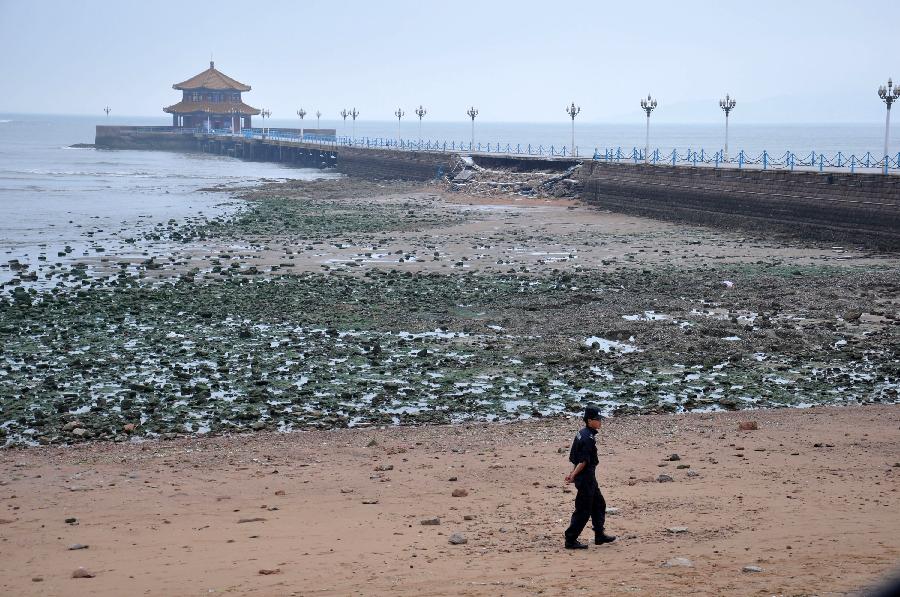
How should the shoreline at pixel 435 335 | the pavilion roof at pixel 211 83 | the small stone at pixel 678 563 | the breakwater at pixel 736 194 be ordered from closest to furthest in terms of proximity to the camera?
the small stone at pixel 678 563
the shoreline at pixel 435 335
the breakwater at pixel 736 194
the pavilion roof at pixel 211 83

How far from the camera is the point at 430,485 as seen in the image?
11617mm

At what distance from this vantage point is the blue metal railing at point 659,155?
41.6 m

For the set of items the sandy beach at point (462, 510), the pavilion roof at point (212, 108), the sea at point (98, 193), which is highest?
the pavilion roof at point (212, 108)

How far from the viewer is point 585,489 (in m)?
9.02

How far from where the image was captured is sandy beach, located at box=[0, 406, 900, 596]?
8.31 m

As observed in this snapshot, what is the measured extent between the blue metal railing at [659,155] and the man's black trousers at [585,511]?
3063 centimetres

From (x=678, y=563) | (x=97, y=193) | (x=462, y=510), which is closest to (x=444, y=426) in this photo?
(x=462, y=510)

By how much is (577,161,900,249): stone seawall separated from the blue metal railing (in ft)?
3.59

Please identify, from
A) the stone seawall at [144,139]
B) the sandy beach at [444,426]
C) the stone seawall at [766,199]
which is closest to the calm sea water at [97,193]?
the stone seawall at [144,139]

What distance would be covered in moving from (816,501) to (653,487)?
167 centimetres

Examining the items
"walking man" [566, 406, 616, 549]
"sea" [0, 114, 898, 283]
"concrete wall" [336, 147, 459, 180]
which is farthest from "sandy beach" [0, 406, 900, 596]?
"concrete wall" [336, 147, 459, 180]

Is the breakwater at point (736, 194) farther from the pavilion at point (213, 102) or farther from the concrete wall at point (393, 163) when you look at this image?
the pavilion at point (213, 102)

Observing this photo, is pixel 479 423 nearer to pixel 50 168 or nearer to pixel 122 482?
pixel 122 482

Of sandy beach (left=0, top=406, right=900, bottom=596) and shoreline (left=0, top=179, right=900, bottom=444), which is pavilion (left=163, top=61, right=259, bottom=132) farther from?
sandy beach (left=0, top=406, right=900, bottom=596)
